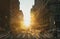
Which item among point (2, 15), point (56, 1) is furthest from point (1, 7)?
point (56, 1)

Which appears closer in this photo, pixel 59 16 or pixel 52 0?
pixel 59 16

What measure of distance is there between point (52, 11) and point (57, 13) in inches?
102

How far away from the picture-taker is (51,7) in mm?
74562

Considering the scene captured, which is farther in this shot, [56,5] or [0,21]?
[56,5]

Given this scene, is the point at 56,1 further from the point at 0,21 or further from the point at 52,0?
the point at 0,21

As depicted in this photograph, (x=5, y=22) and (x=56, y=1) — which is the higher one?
(x=56, y=1)

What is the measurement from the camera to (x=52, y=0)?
3059 inches

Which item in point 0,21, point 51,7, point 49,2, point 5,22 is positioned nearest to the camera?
point 0,21

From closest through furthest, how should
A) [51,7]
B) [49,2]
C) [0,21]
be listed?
[0,21], [51,7], [49,2]

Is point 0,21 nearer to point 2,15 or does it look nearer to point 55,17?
point 2,15

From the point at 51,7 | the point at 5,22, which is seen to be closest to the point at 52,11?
the point at 51,7

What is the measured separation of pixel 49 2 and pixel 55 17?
482 inches

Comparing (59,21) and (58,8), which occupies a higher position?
(58,8)

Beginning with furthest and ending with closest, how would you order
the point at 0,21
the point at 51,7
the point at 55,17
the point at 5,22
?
the point at 51,7, the point at 55,17, the point at 5,22, the point at 0,21
